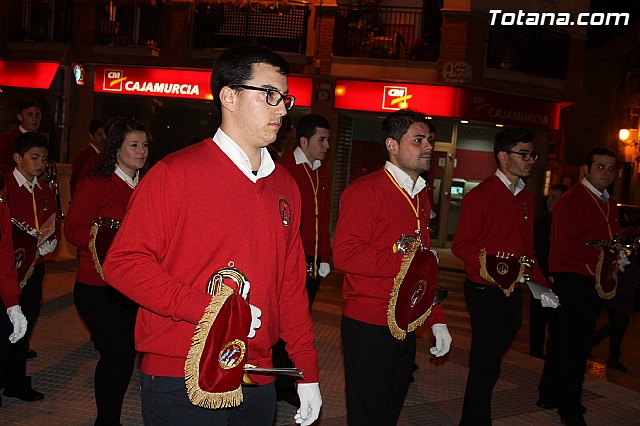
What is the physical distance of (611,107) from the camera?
34.5 meters

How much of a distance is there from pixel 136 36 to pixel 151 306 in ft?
69.8

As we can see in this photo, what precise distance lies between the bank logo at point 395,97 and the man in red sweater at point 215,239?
16.8 meters

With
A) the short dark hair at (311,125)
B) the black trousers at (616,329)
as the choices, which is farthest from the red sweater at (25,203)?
the black trousers at (616,329)

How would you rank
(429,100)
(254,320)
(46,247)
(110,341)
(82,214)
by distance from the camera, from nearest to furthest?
(254,320)
(110,341)
(82,214)
(46,247)
(429,100)

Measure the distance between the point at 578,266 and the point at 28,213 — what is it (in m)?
4.43

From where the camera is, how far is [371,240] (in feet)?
14.0

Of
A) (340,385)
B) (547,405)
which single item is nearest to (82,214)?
(340,385)

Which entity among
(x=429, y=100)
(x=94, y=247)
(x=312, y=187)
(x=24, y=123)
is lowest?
(x=94, y=247)

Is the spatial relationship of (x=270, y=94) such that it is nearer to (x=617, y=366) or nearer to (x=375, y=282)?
(x=375, y=282)

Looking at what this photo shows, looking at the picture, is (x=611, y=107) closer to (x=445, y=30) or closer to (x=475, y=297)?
(x=445, y=30)

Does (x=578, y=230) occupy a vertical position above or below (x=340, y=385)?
above

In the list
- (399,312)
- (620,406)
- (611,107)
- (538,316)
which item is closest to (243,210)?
(399,312)

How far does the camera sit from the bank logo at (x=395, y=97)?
64.0 ft

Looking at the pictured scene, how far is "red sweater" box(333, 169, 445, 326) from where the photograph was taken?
13.6ft
